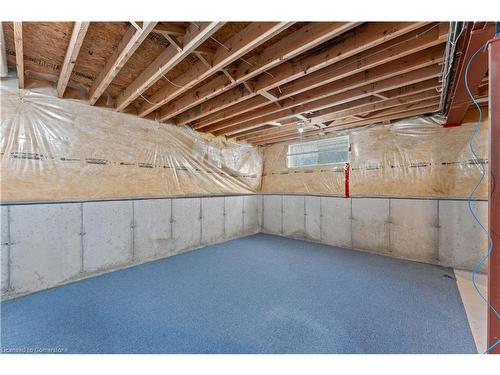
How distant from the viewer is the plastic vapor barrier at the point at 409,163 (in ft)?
10.2

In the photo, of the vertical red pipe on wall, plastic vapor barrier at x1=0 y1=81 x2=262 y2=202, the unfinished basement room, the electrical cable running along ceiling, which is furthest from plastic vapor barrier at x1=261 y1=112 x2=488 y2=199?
plastic vapor barrier at x1=0 y1=81 x2=262 y2=202

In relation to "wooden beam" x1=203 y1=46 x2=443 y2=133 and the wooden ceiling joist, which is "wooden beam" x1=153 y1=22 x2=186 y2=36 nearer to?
"wooden beam" x1=203 y1=46 x2=443 y2=133

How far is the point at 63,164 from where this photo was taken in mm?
2740

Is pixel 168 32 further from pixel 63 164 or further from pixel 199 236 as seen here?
pixel 199 236

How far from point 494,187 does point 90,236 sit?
391 centimetres

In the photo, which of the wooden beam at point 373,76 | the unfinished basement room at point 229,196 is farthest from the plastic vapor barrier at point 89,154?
the wooden beam at point 373,76

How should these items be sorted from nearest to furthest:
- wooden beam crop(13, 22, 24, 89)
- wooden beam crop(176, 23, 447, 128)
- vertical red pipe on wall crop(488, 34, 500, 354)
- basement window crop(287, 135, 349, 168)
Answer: vertical red pipe on wall crop(488, 34, 500, 354), wooden beam crop(13, 22, 24, 89), wooden beam crop(176, 23, 447, 128), basement window crop(287, 135, 349, 168)

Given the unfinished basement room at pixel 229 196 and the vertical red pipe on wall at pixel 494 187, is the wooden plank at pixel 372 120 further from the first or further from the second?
the vertical red pipe on wall at pixel 494 187

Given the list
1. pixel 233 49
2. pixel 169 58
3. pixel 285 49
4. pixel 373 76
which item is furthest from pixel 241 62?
pixel 373 76

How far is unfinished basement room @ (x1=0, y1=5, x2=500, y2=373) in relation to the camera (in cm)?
169

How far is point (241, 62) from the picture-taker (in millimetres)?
2275

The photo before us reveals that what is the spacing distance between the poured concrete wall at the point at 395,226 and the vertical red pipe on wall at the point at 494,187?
2449 mm

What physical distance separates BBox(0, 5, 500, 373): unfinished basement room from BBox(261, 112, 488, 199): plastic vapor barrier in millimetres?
21

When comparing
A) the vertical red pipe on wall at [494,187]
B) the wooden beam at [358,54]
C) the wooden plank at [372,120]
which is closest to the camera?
the vertical red pipe on wall at [494,187]
